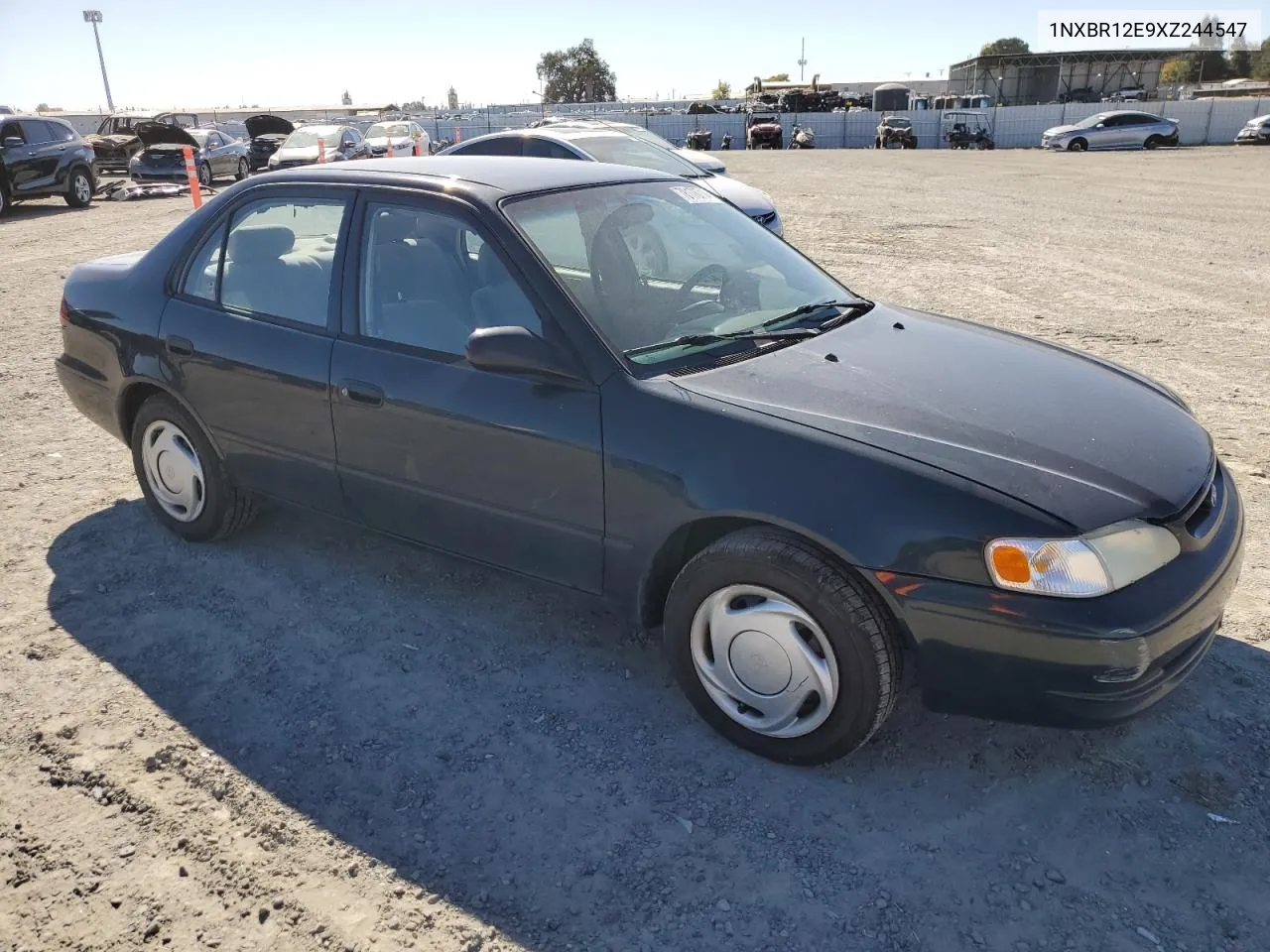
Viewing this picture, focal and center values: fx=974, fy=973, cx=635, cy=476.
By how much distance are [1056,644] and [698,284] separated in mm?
1793

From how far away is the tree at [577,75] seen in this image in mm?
106625

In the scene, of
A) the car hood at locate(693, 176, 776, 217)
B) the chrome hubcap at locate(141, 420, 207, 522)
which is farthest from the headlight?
the car hood at locate(693, 176, 776, 217)

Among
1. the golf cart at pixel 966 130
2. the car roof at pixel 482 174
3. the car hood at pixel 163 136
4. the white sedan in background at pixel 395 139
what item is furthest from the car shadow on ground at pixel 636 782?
the golf cart at pixel 966 130

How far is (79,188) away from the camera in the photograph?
18.4 metres

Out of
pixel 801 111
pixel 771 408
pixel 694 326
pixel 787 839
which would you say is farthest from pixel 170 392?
pixel 801 111

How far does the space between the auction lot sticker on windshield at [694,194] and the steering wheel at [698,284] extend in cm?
40

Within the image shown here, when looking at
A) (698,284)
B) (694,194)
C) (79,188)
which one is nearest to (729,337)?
(698,284)

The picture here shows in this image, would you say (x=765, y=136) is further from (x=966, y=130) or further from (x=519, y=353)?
(x=519, y=353)

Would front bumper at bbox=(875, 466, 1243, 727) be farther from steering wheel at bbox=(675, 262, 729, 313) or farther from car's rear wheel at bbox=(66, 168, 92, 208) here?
car's rear wheel at bbox=(66, 168, 92, 208)

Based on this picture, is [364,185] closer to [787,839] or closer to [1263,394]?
[787,839]

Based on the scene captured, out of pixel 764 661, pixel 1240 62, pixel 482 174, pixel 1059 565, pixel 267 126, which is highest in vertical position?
pixel 1240 62

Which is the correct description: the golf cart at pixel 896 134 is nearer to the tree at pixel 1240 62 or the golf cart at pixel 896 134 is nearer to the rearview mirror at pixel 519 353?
the rearview mirror at pixel 519 353

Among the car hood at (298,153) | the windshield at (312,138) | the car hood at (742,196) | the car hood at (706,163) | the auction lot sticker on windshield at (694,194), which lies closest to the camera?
the auction lot sticker on windshield at (694,194)

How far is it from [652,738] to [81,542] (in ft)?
9.71
